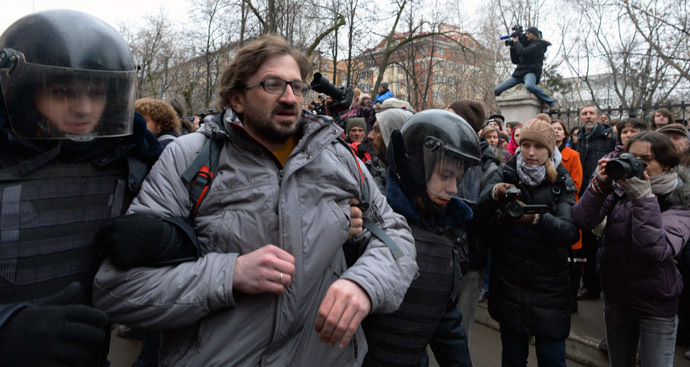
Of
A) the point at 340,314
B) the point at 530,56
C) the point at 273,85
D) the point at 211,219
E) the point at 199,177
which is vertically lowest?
the point at 340,314

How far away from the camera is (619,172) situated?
7.32 ft

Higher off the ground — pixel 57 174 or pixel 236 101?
pixel 236 101

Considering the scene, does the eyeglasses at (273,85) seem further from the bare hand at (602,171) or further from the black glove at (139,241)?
the bare hand at (602,171)

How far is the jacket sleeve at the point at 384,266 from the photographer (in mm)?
1357

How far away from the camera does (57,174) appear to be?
125 cm

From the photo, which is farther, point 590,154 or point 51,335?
point 590,154

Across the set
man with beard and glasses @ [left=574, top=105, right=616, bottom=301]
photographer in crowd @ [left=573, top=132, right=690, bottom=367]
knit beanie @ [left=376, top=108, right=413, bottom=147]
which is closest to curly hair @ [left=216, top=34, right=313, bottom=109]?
knit beanie @ [left=376, top=108, right=413, bottom=147]

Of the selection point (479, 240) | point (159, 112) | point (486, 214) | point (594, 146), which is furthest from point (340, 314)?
point (594, 146)

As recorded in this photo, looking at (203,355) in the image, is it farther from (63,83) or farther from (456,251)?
(456,251)

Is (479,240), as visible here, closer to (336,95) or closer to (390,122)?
(390,122)

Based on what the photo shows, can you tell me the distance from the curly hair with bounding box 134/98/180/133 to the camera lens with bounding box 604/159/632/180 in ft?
11.0

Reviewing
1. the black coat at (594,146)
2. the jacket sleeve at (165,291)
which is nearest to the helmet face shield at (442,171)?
the jacket sleeve at (165,291)

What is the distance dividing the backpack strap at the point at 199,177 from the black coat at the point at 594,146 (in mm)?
5539

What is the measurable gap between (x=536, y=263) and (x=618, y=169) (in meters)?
0.74
